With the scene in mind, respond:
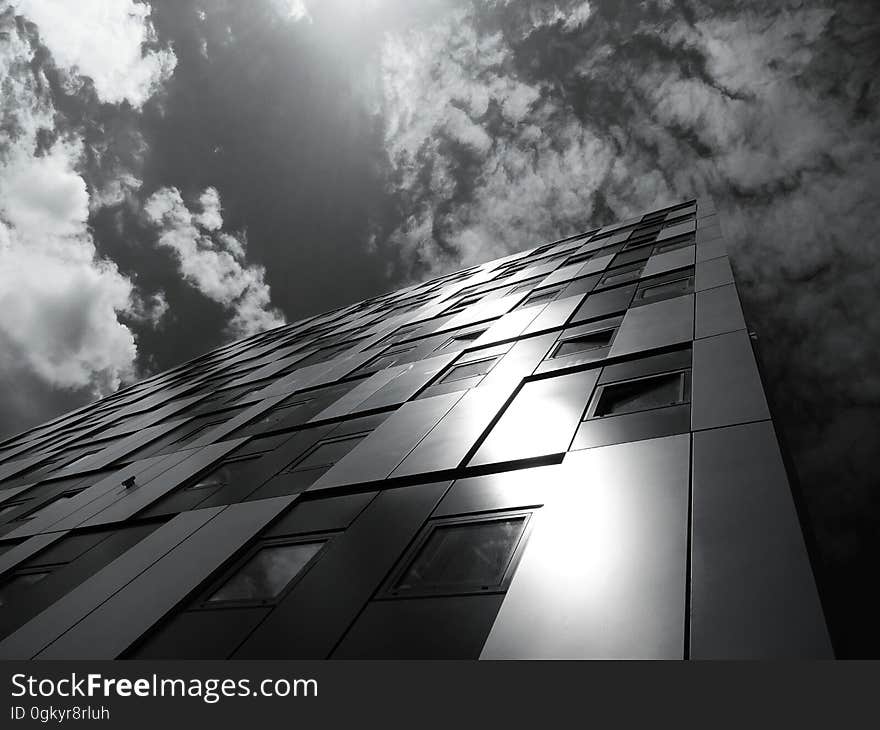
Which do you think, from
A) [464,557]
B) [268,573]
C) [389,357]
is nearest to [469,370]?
Answer: [389,357]

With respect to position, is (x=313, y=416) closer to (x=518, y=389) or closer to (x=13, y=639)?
(x=518, y=389)

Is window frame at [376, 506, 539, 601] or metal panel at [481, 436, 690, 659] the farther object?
window frame at [376, 506, 539, 601]

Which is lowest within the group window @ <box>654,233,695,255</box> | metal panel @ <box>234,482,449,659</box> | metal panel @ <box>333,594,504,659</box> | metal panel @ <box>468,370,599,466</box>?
metal panel @ <box>333,594,504,659</box>

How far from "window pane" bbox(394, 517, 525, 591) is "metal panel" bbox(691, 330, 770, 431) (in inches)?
114

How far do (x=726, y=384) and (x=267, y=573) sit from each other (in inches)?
278

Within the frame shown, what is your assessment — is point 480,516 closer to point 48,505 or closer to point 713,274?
point 713,274

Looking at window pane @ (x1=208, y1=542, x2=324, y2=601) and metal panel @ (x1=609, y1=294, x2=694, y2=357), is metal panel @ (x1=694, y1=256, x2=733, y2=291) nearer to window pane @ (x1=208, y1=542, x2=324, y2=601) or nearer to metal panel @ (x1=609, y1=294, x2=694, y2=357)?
metal panel @ (x1=609, y1=294, x2=694, y2=357)

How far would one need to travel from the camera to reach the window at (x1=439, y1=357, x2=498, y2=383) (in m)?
12.8

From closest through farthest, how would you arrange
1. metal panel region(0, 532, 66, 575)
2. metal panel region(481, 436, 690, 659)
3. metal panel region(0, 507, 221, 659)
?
metal panel region(481, 436, 690, 659) → metal panel region(0, 507, 221, 659) → metal panel region(0, 532, 66, 575)

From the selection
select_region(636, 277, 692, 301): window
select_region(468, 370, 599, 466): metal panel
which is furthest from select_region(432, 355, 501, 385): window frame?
select_region(636, 277, 692, 301): window

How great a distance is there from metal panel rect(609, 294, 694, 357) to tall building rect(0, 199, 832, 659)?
0.07 meters

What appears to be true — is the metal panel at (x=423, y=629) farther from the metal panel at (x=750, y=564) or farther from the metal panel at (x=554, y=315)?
the metal panel at (x=554, y=315)

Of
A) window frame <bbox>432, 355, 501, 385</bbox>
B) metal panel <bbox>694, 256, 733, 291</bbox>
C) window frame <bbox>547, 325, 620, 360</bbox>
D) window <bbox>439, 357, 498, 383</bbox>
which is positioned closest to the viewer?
window frame <bbox>547, 325, 620, 360</bbox>

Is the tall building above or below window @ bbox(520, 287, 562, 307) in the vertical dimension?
below
